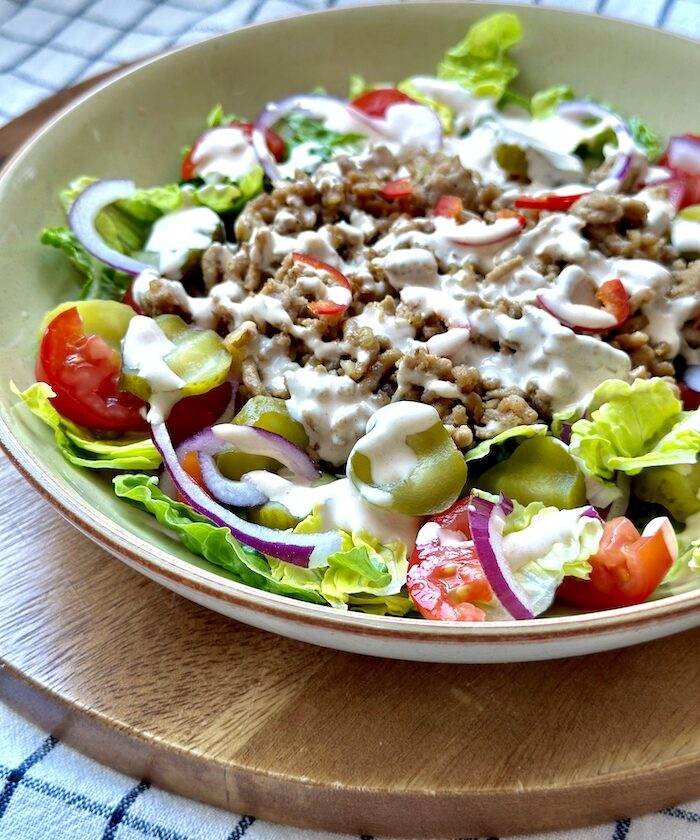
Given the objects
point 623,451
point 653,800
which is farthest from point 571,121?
point 653,800

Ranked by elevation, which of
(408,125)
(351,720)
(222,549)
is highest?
(408,125)

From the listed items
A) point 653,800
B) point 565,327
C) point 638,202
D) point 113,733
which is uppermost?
point 638,202

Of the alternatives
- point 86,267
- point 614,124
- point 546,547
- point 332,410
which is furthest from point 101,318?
point 614,124

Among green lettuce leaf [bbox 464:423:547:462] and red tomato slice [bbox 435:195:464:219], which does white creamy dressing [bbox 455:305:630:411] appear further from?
red tomato slice [bbox 435:195:464:219]

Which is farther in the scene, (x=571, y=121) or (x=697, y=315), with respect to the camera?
(x=571, y=121)

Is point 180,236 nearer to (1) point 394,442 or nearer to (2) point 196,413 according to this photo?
(2) point 196,413

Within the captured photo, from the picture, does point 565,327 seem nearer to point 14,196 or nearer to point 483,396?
point 483,396

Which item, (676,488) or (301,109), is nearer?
(676,488)
